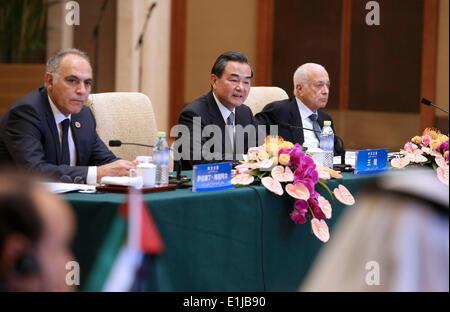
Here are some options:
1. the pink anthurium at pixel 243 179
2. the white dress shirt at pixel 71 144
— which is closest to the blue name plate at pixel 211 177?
the pink anthurium at pixel 243 179

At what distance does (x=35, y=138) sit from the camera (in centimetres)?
277

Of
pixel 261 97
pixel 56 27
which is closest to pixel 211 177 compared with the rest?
pixel 261 97

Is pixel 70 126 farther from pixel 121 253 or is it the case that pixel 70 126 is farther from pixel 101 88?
pixel 101 88

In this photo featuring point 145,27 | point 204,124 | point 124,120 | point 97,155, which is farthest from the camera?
point 145,27

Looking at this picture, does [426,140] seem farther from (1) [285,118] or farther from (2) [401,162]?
(1) [285,118]

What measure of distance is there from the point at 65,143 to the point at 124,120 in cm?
89

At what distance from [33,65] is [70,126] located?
9.85ft

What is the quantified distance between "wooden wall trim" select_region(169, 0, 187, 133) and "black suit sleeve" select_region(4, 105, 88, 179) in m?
4.78

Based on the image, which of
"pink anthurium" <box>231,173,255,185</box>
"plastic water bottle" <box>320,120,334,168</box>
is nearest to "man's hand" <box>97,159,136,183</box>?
"pink anthurium" <box>231,173,255,185</box>

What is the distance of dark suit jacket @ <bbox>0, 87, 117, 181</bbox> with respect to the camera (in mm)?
2660

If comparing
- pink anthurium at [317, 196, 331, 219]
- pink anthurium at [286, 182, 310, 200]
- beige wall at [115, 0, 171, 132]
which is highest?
beige wall at [115, 0, 171, 132]

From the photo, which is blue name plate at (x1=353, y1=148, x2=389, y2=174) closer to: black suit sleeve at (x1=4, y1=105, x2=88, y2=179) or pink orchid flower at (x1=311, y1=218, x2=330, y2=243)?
pink orchid flower at (x1=311, y1=218, x2=330, y2=243)

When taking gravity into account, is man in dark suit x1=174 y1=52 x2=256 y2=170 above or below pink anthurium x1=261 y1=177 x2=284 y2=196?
above

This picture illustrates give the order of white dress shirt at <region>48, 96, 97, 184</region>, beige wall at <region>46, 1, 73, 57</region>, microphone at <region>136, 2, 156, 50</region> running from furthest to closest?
microphone at <region>136, 2, 156, 50</region> → beige wall at <region>46, 1, 73, 57</region> → white dress shirt at <region>48, 96, 97, 184</region>
